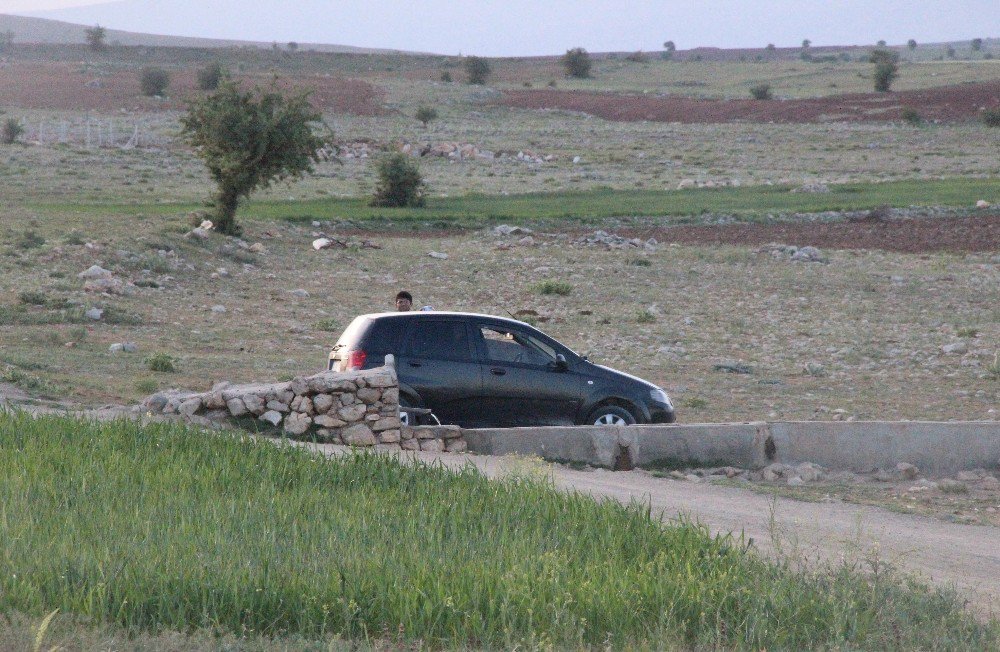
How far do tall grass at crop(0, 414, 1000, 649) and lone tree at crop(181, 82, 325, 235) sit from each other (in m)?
24.5

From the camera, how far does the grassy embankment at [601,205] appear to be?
39.5 metres

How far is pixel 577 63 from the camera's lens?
13475cm

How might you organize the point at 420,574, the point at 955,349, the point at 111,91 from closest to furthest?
the point at 420,574, the point at 955,349, the point at 111,91

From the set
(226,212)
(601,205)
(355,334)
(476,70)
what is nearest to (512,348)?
(355,334)

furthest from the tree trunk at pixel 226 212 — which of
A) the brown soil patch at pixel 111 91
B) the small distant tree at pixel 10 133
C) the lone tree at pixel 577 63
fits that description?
the lone tree at pixel 577 63

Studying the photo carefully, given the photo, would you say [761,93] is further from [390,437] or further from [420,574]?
[420,574]

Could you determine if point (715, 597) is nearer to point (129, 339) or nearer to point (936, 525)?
point (936, 525)

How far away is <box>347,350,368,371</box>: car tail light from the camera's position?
13.6 meters

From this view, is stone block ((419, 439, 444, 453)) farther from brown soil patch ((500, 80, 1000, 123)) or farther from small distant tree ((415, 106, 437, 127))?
brown soil patch ((500, 80, 1000, 123))

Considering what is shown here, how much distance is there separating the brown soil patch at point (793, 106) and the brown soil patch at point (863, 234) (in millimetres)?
46436

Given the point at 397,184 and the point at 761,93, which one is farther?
the point at 761,93

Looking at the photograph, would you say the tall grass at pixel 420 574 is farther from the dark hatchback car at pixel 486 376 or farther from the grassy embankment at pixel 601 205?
the grassy embankment at pixel 601 205

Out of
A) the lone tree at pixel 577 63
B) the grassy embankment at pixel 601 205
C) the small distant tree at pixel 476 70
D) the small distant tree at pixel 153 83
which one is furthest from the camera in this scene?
Answer: the lone tree at pixel 577 63

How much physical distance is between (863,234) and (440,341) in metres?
27.5
